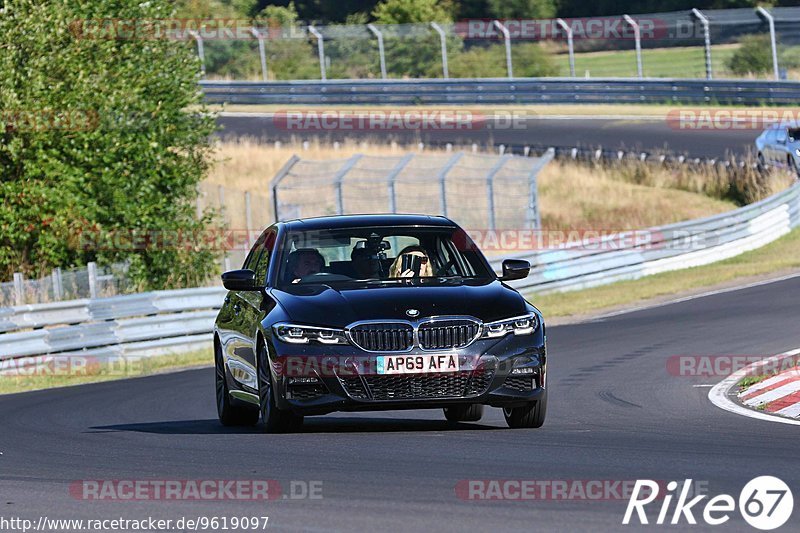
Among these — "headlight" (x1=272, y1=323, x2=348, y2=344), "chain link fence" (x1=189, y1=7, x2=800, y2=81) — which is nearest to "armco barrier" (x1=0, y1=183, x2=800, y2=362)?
"headlight" (x1=272, y1=323, x2=348, y2=344)

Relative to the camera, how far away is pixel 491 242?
1164 inches

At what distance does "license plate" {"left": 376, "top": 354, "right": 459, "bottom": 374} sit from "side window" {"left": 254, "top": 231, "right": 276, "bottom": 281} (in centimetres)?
172

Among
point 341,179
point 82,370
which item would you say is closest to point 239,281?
point 82,370

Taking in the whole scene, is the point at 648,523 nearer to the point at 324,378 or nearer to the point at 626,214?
the point at 324,378

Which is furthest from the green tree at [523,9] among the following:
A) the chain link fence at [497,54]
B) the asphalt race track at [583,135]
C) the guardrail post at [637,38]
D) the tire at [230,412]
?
the tire at [230,412]

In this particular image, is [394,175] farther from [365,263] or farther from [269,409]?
→ [269,409]

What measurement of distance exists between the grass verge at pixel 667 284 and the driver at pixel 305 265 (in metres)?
13.5

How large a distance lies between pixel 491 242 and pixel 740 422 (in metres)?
18.9

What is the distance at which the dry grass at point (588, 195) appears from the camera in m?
36.4

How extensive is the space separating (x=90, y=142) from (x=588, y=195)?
15.6 metres

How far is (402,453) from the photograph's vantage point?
29.9 ft

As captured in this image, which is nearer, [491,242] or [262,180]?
[491,242]

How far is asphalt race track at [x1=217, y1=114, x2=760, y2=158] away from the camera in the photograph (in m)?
42.8

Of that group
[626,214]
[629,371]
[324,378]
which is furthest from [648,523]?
[626,214]
